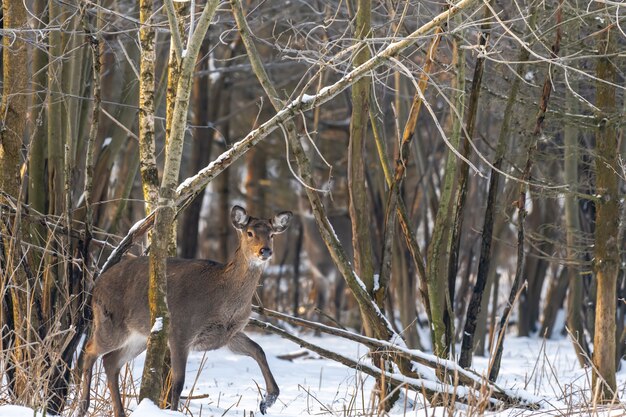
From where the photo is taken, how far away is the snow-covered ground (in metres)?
7.65

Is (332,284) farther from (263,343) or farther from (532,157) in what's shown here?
(532,157)

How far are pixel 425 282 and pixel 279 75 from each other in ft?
41.6

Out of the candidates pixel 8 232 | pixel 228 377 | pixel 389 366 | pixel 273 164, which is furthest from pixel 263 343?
pixel 273 164

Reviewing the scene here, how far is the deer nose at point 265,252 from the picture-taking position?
24.7ft

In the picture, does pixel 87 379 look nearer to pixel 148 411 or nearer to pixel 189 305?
pixel 189 305

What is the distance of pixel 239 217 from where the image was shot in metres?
7.84

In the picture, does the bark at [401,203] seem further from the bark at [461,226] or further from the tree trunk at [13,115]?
the tree trunk at [13,115]

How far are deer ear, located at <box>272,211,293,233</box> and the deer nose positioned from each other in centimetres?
25

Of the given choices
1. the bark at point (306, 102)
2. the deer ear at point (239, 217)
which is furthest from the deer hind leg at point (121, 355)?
the bark at point (306, 102)

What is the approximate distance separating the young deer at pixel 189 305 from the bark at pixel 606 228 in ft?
8.83

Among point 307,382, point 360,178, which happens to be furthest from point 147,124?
point 307,382

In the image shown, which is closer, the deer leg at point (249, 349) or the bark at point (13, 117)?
the bark at point (13, 117)

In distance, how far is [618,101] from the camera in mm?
10594

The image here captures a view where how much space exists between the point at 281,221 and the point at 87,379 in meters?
1.85
